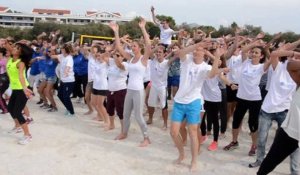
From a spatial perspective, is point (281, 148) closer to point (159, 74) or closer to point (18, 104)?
point (159, 74)

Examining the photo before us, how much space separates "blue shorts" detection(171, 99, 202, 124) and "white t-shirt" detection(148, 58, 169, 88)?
250cm

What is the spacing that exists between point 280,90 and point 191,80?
131cm

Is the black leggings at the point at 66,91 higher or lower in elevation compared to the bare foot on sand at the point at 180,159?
higher

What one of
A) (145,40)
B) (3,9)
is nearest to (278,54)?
(145,40)

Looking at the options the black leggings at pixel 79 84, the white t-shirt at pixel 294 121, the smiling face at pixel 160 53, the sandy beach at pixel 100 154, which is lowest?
the sandy beach at pixel 100 154

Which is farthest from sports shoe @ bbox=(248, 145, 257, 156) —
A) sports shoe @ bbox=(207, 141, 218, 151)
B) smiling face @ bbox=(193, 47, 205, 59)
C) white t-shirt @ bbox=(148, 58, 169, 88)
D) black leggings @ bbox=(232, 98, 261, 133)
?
white t-shirt @ bbox=(148, 58, 169, 88)

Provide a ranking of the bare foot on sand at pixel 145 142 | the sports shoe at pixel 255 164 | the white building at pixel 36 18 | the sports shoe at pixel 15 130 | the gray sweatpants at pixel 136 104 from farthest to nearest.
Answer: the white building at pixel 36 18, the sports shoe at pixel 15 130, the bare foot on sand at pixel 145 142, the gray sweatpants at pixel 136 104, the sports shoe at pixel 255 164

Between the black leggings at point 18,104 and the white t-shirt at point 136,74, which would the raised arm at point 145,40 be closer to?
the white t-shirt at point 136,74

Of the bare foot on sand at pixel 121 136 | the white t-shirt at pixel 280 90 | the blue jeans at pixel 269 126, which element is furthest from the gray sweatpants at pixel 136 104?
the white t-shirt at pixel 280 90

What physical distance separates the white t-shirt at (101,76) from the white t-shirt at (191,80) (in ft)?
10.3

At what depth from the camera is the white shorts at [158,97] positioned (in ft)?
26.8

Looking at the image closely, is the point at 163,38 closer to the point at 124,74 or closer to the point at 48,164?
the point at 124,74

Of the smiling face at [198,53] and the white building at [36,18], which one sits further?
the white building at [36,18]

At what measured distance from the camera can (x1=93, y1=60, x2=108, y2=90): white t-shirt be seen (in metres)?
8.38
